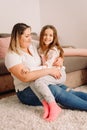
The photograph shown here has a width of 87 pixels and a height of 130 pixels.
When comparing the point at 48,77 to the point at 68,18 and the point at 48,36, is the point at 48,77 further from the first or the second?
the point at 68,18

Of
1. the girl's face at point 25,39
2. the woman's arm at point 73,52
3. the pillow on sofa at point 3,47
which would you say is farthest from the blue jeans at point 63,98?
the pillow on sofa at point 3,47

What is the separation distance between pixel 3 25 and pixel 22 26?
5.11ft

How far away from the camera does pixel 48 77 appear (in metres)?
1.99

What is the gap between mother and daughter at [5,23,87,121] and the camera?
6.10 ft

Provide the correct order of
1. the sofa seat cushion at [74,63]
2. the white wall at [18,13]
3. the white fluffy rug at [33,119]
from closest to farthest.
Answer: the white fluffy rug at [33,119], the sofa seat cushion at [74,63], the white wall at [18,13]

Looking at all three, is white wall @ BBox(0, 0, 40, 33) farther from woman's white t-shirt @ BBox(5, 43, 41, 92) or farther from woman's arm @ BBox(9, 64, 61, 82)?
woman's arm @ BBox(9, 64, 61, 82)

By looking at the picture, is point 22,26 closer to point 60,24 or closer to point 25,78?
point 25,78

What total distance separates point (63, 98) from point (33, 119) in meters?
0.29

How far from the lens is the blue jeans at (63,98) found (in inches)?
73.7

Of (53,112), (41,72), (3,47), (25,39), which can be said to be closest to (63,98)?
(53,112)

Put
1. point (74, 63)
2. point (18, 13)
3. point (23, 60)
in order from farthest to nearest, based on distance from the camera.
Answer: point (18, 13)
point (74, 63)
point (23, 60)

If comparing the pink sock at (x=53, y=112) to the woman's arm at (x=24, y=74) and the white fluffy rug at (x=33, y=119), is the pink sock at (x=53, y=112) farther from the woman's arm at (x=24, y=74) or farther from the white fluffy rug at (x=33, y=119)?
the woman's arm at (x=24, y=74)

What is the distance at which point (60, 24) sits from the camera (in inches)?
148

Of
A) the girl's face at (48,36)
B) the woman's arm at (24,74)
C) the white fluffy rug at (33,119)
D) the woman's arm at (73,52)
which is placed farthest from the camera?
the woman's arm at (73,52)
